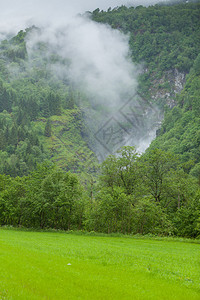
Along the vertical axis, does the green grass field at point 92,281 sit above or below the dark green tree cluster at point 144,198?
below

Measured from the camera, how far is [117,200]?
45.4 metres

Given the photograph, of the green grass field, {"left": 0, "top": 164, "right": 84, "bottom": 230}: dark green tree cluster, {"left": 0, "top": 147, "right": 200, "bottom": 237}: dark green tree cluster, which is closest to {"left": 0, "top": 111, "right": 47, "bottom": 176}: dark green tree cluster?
{"left": 0, "top": 147, "right": 200, "bottom": 237}: dark green tree cluster

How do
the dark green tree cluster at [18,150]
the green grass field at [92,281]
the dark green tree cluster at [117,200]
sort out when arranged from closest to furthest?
the green grass field at [92,281]
the dark green tree cluster at [117,200]
the dark green tree cluster at [18,150]

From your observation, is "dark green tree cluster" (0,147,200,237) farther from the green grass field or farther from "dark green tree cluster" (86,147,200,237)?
the green grass field

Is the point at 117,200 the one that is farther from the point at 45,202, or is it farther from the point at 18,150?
the point at 18,150

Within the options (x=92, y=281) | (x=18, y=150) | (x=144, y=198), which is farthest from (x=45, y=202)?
(x=18, y=150)

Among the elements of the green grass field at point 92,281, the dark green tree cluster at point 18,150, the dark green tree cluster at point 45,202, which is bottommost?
the green grass field at point 92,281

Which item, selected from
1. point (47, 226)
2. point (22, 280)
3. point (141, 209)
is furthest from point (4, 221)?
point (22, 280)

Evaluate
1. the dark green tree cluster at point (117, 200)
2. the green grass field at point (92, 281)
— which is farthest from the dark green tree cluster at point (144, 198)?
the green grass field at point (92, 281)

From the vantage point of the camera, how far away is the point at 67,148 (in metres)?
196

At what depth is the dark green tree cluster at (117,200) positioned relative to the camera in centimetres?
4569

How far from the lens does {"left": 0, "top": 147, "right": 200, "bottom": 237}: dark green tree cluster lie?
4569cm

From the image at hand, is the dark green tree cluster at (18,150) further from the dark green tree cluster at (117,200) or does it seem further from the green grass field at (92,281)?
the green grass field at (92,281)

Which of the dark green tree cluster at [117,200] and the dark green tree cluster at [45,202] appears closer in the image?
the dark green tree cluster at [117,200]
